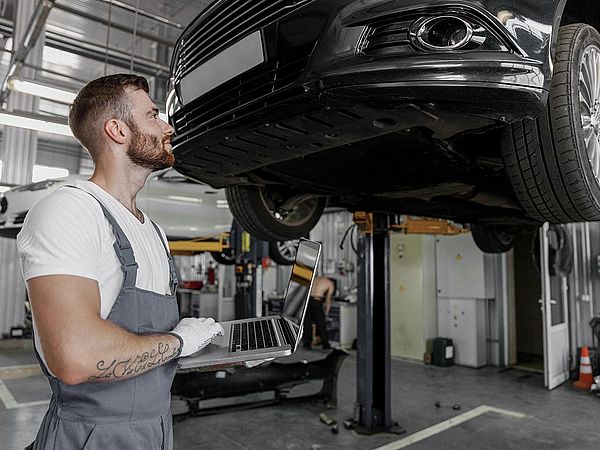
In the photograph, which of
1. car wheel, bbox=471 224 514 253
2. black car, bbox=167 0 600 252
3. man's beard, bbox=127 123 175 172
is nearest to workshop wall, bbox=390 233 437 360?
car wheel, bbox=471 224 514 253

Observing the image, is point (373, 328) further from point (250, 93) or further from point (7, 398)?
point (7, 398)

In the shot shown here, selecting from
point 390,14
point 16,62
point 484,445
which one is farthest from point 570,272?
point 16,62

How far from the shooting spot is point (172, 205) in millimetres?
5250

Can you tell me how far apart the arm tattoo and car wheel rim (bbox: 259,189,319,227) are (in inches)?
74.0

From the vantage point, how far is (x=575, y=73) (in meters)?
1.41

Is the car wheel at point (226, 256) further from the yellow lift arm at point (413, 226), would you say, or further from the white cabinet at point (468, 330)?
the white cabinet at point (468, 330)

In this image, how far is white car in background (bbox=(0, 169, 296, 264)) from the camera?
4.84 m

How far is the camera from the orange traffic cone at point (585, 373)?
199 inches

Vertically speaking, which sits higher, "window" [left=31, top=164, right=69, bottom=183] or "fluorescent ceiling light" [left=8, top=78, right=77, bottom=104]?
"window" [left=31, top=164, right=69, bottom=183]

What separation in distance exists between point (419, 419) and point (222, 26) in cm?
332

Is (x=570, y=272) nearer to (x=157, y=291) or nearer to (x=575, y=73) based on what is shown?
(x=575, y=73)

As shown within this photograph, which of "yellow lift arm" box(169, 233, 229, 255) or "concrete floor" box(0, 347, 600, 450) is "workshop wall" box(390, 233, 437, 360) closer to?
"concrete floor" box(0, 347, 600, 450)

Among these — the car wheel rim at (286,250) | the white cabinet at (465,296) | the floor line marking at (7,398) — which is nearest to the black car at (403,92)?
the floor line marking at (7,398)

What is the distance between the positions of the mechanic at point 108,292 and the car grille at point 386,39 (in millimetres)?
569
